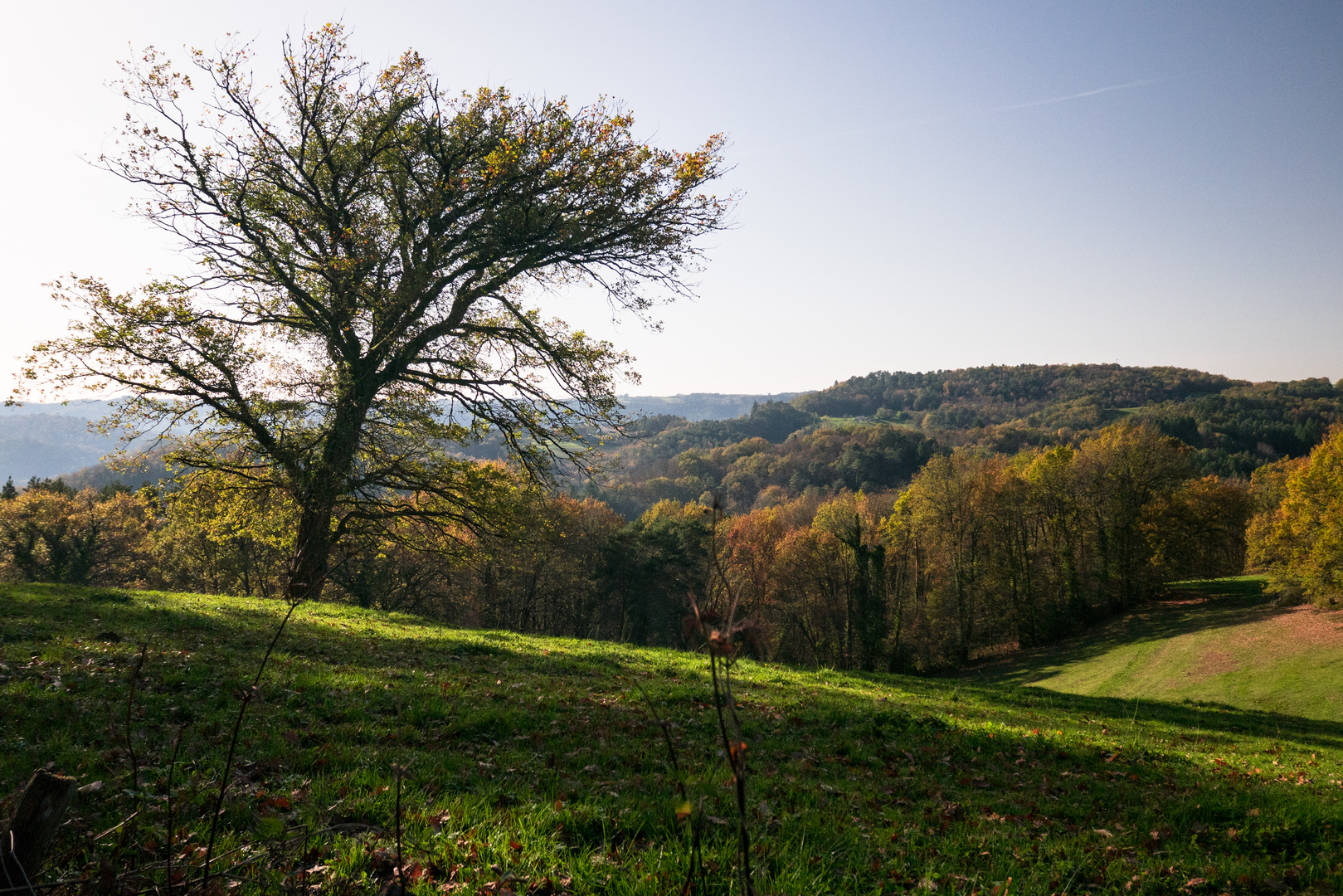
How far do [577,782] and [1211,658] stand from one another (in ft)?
154

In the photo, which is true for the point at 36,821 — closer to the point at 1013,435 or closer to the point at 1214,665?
the point at 1214,665

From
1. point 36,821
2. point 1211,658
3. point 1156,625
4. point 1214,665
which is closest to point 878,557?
point 1214,665

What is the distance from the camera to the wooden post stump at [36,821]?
2.19 m

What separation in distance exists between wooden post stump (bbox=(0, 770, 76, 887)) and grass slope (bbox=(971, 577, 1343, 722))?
32448 mm

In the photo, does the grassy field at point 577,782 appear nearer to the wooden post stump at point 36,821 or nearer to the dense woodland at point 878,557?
the wooden post stump at point 36,821

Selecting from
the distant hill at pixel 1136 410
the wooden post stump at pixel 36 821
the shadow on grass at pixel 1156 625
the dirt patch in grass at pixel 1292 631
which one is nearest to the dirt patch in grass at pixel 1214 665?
the dirt patch in grass at pixel 1292 631

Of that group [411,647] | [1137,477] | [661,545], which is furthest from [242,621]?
[1137,477]

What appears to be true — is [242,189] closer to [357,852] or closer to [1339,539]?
[357,852]

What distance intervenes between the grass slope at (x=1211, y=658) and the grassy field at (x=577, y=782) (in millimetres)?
23791

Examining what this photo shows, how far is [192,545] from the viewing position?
41875mm

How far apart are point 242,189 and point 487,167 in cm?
723

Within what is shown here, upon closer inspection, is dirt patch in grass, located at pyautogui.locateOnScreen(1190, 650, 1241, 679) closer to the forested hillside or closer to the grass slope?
the grass slope

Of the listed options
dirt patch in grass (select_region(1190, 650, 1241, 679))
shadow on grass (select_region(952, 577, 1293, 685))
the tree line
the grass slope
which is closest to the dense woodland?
the tree line

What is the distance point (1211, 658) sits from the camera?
3750 cm
